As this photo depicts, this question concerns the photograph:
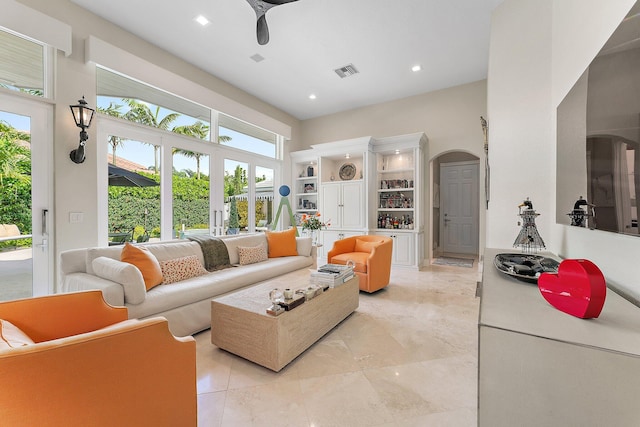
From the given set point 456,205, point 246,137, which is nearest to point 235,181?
point 246,137

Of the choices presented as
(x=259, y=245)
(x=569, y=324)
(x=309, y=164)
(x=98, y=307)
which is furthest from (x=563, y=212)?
(x=309, y=164)

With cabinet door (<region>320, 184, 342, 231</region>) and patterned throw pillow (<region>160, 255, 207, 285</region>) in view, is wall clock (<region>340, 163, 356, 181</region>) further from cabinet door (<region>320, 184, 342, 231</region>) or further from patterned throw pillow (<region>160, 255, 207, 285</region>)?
patterned throw pillow (<region>160, 255, 207, 285</region>)

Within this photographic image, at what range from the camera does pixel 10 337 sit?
110cm

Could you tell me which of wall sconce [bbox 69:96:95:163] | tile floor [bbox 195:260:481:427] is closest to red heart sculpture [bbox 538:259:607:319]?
tile floor [bbox 195:260:481:427]

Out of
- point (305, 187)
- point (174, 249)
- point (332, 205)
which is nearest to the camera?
point (174, 249)

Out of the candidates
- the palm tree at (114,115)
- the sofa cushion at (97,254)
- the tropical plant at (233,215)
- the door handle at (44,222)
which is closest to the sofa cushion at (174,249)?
the sofa cushion at (97,254)

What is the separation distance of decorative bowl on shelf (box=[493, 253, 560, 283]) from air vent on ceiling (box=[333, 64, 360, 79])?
370 cm

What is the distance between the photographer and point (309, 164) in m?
6.61

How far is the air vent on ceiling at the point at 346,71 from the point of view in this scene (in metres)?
4.25

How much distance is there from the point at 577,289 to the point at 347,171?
536 centimetres

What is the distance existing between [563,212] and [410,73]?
356 cm

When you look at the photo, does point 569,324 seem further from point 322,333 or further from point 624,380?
point 322,333

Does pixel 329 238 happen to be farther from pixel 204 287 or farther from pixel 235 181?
pixel 204 287

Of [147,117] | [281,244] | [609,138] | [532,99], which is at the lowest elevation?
[281,244]
